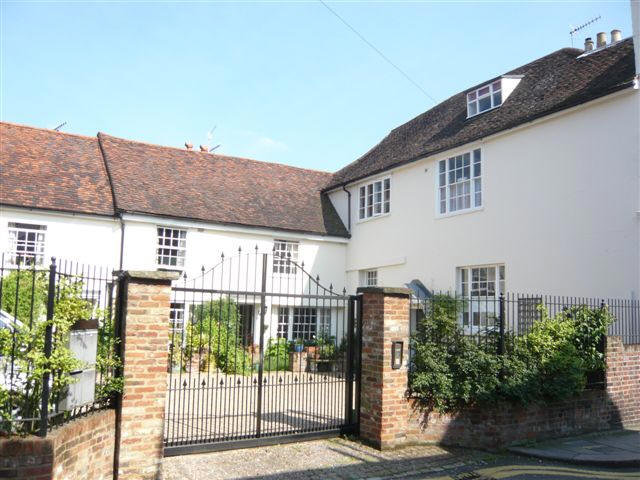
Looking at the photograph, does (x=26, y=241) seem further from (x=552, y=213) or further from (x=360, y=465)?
(x=552, y=213)

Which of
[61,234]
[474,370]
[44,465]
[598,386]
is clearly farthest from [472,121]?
[44,465]

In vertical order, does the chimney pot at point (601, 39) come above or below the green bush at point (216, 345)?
above

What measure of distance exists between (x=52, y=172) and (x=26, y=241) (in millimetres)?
2933

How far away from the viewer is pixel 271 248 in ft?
66.5

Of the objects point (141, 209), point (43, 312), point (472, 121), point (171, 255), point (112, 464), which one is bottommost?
point (112, 464)

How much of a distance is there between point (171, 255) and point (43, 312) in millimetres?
13157

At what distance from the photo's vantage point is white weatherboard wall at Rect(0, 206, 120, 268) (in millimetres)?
16500

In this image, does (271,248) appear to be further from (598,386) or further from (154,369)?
(154,369)

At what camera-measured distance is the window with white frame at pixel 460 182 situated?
52.4 feet

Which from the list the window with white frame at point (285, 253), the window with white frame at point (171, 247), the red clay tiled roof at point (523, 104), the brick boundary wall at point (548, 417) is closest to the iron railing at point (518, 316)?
the brick boundary wall at point (548, 417)

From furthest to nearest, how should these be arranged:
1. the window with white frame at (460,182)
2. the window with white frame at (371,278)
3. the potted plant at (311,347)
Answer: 1. the window with white frame at (371,278)
2. the window with white frame at (460,182)
3. the potted plant at (311,347)

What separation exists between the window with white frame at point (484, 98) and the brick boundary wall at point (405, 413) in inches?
409

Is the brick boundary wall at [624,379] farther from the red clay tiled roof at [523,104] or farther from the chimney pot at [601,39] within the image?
the chimney pot at [601,39]

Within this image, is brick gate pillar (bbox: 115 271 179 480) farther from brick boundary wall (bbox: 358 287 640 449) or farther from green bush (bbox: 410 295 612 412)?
green bush (bbox: 410 295 612 412)
